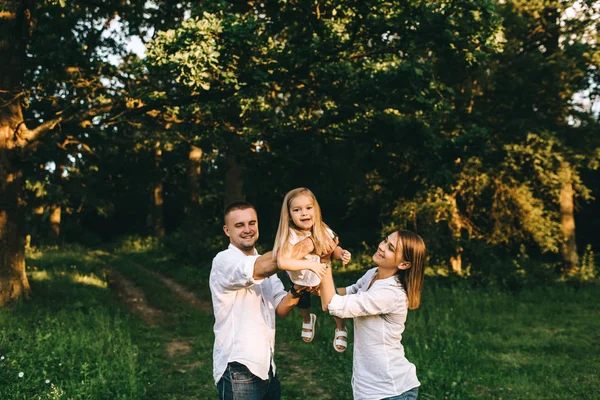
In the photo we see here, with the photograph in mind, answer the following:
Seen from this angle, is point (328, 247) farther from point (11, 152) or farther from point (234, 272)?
point (11, 152)

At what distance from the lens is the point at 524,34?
733 inches

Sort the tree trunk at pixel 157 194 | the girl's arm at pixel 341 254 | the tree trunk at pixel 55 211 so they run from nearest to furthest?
the girl's arm at pixel 341 254
the tree trunk at pixel 55 211
the tree trunk at pixel 157 194

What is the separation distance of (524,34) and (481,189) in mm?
5983

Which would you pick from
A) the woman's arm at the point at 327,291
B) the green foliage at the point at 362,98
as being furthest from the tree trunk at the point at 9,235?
the woman's arm at the point at 327,291

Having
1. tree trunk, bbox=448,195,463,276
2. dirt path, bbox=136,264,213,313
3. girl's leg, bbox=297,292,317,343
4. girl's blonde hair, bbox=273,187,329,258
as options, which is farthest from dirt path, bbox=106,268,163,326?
tree trunk, bbox=448,195,463,276

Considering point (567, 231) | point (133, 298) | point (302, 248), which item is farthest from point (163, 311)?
point (567, 231)

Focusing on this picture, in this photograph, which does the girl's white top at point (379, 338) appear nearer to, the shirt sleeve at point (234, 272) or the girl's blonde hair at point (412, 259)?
the girl's blonde hair at point (412, 259)

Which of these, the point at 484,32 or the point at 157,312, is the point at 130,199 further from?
the point at 484,32

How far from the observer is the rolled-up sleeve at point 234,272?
3.23m

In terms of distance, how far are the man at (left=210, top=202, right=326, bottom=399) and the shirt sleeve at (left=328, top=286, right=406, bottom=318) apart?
0.83 ft

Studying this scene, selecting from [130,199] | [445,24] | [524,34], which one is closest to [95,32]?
[445,24]

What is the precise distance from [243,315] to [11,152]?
9704 mm

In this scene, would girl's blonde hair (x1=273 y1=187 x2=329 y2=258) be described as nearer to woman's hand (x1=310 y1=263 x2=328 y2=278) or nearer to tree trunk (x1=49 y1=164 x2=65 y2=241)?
woman's hand (x1=310 y1=263 x2=328 y2=278)

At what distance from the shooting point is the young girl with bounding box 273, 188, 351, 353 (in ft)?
10.7
